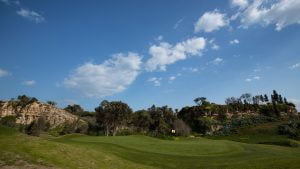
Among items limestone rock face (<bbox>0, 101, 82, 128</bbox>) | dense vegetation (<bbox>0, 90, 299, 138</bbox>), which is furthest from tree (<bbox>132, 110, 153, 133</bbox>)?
limestone rock face (<bbox>0, 101, 82, 128</bbox>)

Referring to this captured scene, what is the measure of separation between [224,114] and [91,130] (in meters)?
83.6

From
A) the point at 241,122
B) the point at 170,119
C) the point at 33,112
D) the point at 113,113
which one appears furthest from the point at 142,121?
the point at 241,122

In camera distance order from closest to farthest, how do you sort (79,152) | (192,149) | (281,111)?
(79,152) < (192,149) < (281,111)

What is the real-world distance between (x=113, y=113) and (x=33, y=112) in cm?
3957

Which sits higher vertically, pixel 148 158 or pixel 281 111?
pixel 281 111

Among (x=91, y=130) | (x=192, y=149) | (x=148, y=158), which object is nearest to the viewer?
(x=148, y=158)

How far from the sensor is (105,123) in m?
104

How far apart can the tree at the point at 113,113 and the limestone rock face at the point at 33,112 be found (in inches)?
680

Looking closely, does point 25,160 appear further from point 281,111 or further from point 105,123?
point 281,111

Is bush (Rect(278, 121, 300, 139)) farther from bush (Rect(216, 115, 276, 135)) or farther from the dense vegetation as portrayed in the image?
bush (Rect(216, 115, 276, 135))

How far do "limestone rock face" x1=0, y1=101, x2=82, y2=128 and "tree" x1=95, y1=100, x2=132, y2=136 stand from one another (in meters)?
17.3

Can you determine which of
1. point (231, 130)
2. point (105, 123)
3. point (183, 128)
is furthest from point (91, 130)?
point (231, 130)

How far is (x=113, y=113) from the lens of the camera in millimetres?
101375

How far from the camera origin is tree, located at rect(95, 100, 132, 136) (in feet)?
331
